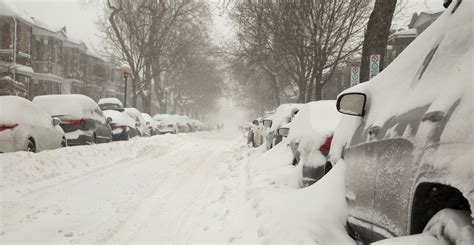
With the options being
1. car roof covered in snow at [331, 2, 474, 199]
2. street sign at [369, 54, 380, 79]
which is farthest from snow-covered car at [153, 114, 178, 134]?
car roof covered in snow at [331, 2, 474, 199]

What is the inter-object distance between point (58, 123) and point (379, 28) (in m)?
8.96

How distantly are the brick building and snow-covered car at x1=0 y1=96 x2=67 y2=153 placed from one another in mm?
20497

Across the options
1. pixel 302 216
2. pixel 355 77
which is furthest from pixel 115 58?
pixel 302 216

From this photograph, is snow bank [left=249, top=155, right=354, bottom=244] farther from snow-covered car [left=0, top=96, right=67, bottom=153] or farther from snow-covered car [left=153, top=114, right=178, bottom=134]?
snow-covered car [left=153, top=114, right=178, bottom=134]

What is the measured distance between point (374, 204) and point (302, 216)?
1190mm

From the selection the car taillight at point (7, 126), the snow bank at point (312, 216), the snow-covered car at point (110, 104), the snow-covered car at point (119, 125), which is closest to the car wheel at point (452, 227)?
the snow bank at point (312, 216)

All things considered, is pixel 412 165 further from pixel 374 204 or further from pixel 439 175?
pixel 374 204

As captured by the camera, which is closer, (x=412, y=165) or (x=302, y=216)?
(x=412, y=165)

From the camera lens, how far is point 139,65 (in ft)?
118

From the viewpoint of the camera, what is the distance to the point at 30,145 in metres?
10.6

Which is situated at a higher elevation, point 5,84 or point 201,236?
point 5,84

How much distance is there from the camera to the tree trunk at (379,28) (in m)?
10.2

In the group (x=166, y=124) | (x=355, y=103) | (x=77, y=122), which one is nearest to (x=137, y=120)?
(x=166, y=124)

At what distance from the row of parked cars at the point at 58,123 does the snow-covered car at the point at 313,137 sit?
6143mm
